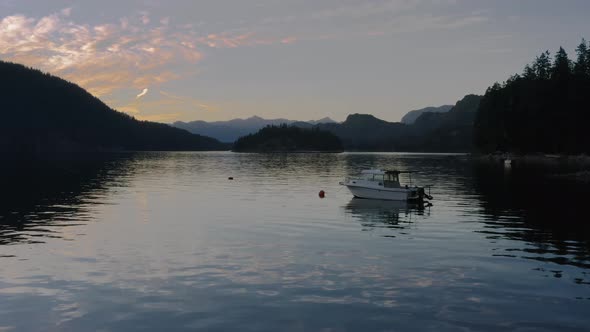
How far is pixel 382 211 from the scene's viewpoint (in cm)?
5384

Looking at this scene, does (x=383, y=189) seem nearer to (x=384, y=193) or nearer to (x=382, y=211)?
(x=384, y=193)

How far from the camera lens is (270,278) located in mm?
24656

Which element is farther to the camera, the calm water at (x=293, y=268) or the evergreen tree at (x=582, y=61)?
the evergreen tree at (x=582, y=61)

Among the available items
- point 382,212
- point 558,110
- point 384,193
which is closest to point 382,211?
point 382,212

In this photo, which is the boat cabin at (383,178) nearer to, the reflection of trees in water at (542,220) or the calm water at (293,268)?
the calm water at (293,268)

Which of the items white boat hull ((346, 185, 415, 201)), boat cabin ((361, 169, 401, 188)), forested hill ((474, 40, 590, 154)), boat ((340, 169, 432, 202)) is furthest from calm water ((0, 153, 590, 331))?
forested hill ((474, 40, 590, 154))

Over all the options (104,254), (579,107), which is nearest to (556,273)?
(104,254)

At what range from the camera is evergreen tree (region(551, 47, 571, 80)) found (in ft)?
601

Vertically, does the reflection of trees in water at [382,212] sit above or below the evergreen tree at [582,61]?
below

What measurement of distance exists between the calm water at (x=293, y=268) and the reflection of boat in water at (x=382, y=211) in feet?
0.96

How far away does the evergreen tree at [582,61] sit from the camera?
184 metres

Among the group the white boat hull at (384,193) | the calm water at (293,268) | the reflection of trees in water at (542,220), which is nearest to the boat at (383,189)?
the white boat hull at (384,193)

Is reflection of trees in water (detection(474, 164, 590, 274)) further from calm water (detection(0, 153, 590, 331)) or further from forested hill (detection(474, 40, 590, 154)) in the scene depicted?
forested hill (detection(474, 40, 590, 154))

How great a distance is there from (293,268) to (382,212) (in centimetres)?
2762
